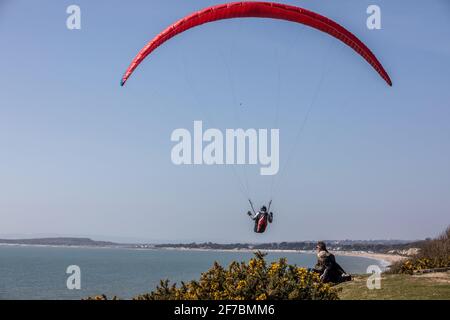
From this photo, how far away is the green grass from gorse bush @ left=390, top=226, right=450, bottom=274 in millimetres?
2993

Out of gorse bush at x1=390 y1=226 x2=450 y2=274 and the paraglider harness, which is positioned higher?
the paraglider harness

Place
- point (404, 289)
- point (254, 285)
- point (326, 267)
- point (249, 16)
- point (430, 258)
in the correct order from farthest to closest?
point (430, 258) < point (249, 16) < point (326, 267) < point (404, 289) < point (254, 285)

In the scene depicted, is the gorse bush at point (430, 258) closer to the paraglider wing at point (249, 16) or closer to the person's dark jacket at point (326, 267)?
the person's dark jacket at point (326, 267)

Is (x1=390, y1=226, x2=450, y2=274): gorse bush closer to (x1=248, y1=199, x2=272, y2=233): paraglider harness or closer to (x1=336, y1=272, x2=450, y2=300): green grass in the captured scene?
(x1=336, y1=272, x2=450, y2=300): green grass

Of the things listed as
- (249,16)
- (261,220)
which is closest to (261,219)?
(261,220)

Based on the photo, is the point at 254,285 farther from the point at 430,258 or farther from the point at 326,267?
the point at 430,258

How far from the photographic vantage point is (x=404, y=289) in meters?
16.2

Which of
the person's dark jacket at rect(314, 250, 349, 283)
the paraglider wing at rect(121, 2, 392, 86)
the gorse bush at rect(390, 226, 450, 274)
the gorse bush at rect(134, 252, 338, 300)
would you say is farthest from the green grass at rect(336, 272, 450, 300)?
the paraglider wing at rect(121, 2, 392, 86)

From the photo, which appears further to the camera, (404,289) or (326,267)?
(326,267)

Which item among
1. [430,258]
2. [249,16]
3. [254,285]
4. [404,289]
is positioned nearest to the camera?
[254,285]

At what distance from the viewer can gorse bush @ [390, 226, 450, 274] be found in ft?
73.8

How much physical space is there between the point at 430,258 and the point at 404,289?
363 inches

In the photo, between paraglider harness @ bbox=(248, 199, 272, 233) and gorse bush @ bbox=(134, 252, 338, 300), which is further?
paraglider harness @ bbox=(248, 199, 272, 233)

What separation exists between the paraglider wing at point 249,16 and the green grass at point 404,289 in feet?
30.4
